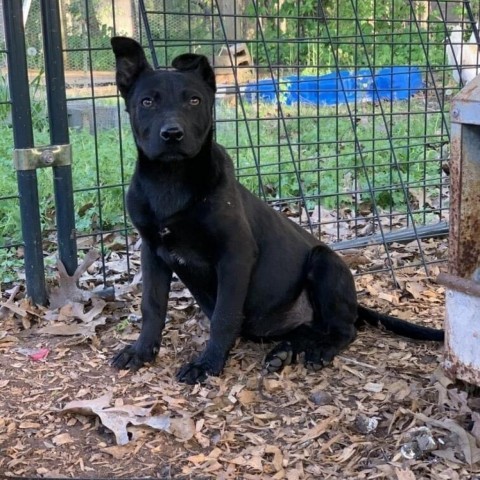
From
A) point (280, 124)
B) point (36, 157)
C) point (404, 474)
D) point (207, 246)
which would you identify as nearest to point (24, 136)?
point (36, 157)

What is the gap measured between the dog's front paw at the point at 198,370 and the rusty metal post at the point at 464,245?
941mm

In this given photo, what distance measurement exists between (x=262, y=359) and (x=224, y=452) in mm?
836

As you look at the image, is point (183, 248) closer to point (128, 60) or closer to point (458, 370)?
point (128, 60)

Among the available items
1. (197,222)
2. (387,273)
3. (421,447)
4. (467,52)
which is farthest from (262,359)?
(467,52)

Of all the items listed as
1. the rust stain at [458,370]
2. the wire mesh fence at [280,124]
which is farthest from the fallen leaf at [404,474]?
the wire mesh fence at [280,124]

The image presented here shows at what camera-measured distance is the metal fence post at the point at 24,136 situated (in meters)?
3.87

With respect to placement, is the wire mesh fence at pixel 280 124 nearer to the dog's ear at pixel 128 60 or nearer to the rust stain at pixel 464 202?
the dog's ear at pixel 128 60

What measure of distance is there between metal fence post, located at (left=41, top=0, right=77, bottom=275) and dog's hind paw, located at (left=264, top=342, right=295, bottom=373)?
4.52ft

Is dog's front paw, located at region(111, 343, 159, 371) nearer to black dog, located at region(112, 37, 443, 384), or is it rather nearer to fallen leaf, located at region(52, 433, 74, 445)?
black dog, located at region(112, 37, 443, 384)

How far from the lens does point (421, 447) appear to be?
2.61 m

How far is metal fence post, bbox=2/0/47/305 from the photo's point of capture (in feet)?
12.7

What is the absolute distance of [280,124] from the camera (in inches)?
273

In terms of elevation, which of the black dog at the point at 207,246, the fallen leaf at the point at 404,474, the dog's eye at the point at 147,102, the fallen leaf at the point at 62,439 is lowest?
the fallen leaf at the point at 404,474

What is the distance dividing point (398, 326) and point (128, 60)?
175cm
